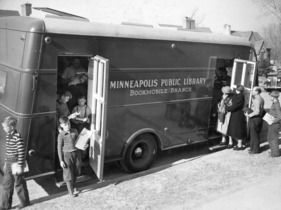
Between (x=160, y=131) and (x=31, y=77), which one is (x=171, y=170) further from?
(x=31, y=77)

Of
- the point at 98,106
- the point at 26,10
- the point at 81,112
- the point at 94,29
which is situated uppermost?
the point at 26,10

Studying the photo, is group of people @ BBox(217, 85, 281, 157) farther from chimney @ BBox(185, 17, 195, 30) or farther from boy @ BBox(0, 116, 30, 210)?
boy @ BBox(0, 116, 30, 210)

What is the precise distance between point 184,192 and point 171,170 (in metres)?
1.02

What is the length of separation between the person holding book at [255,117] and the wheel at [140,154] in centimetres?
243

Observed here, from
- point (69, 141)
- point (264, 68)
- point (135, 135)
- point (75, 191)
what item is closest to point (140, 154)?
point (135, 135)

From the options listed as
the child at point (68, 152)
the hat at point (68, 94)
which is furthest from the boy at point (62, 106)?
the child at point (68, 152)

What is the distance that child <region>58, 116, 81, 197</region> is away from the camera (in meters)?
5.46

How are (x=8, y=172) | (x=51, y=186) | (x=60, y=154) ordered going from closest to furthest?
(x=8, y=172) → (x=60, y=154) → (x=51, y=186)

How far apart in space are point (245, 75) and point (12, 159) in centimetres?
590

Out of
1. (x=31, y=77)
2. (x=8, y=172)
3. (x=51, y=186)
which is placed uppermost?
(x=31, y=77)

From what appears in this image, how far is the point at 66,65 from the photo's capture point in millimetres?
6398

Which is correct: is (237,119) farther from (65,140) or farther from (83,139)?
(65,140)

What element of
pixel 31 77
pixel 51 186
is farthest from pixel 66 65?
pixel 51 186

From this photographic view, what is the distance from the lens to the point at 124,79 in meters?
6.40
